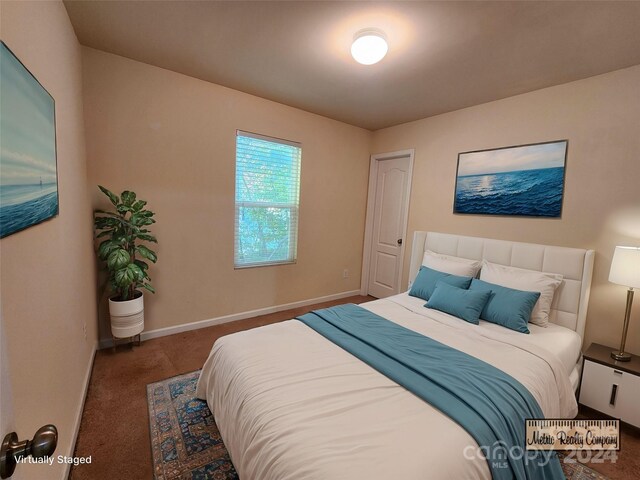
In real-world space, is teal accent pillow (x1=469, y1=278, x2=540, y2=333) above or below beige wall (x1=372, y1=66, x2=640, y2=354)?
below

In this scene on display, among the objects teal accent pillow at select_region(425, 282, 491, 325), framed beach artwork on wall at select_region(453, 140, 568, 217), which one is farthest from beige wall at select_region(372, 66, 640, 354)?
teal accent pillow at select_region(425, 282, 491, 325)

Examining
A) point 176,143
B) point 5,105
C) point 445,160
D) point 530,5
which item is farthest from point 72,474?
point 445,160

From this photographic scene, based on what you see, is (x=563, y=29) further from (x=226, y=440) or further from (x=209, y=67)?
(x=226, y=440)

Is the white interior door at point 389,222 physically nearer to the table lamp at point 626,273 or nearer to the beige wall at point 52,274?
the table lamp at point 626,273

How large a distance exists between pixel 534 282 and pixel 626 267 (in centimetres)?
55

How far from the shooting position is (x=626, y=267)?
6.63 feet

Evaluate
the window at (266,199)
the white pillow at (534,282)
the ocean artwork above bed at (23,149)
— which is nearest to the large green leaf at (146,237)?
the window at (266,199)

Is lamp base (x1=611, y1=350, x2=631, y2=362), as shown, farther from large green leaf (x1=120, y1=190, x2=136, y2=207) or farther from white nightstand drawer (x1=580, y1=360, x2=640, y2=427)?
large green leaf (x1=120, y1=190, x2=136, y2=207)

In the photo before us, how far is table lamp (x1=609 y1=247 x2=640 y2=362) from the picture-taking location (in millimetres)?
1987

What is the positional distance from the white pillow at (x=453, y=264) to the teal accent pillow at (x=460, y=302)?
0.34 m

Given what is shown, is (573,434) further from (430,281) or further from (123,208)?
(123,208)

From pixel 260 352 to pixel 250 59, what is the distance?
2314mm

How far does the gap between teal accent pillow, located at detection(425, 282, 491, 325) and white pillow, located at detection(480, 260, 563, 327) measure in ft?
0.90

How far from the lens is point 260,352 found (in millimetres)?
1714
